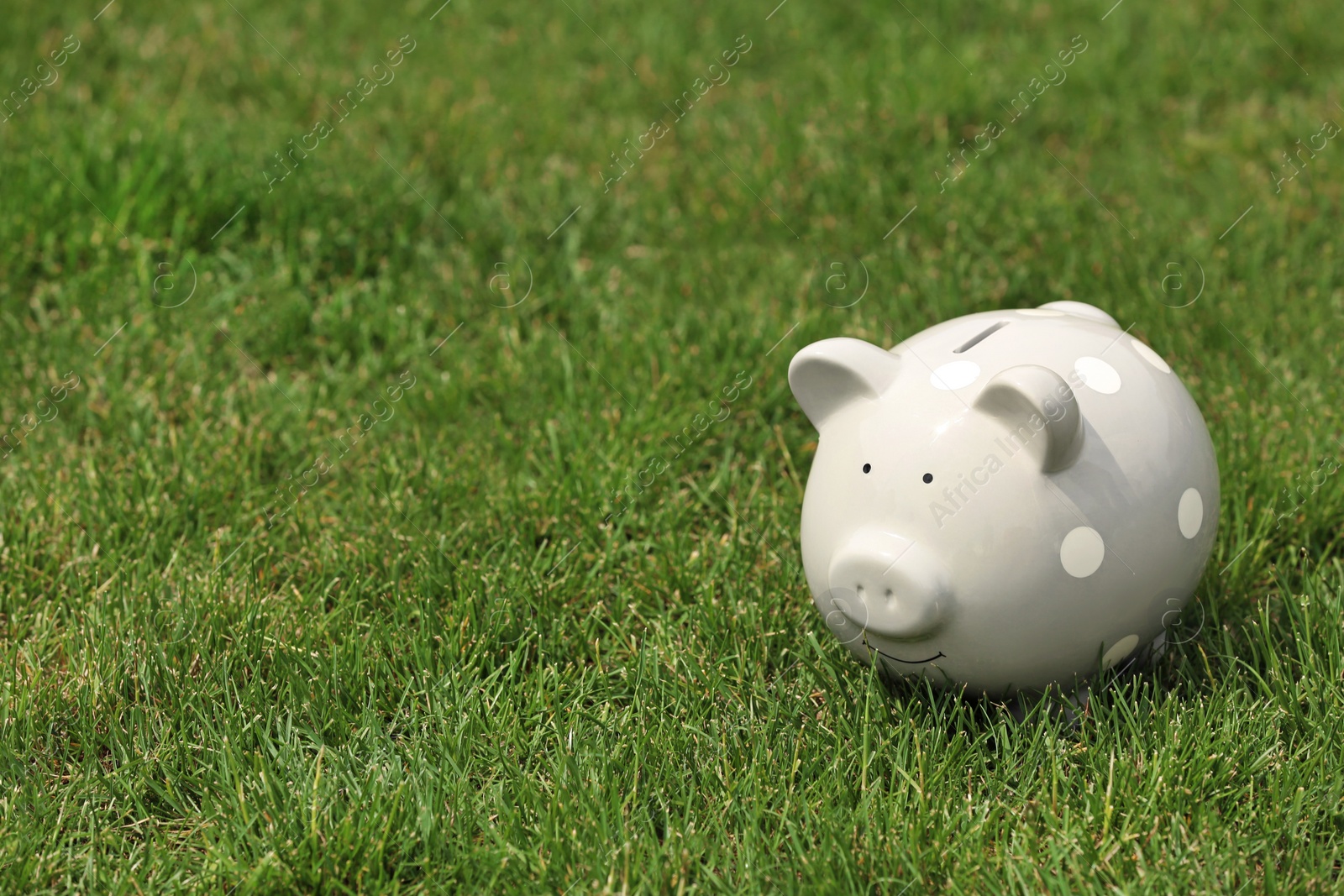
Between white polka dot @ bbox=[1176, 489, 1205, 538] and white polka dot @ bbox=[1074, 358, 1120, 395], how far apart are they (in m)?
0.26

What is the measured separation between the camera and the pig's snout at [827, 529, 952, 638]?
2.40 m

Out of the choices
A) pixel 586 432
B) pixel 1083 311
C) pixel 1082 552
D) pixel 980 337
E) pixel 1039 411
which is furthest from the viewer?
pixel 586 432

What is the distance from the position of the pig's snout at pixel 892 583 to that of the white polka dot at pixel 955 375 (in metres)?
0.34

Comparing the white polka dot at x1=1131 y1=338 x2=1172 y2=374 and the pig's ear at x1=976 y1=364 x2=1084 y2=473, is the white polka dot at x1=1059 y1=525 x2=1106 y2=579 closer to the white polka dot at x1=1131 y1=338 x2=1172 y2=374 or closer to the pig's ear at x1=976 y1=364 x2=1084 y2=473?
the pig's ear at x1=976 y1=364 x2=1084 y2=473

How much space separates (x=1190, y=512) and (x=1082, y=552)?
0.98 feet

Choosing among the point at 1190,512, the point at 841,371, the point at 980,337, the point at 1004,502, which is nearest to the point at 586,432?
the point at 841,371

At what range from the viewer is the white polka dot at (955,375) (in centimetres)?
251

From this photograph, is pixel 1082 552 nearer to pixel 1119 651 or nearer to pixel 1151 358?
pixel 1119 651

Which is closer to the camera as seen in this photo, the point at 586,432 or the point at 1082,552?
the point at 1082,552

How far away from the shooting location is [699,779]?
104 inches

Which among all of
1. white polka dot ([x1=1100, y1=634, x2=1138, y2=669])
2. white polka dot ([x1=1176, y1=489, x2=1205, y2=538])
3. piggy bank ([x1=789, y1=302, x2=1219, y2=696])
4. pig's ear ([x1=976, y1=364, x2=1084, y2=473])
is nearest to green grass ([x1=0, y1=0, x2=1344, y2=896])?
white polka dot ([x1=1100, y1=634, x2=1138, y2=669])

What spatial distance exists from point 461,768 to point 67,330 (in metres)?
2.41

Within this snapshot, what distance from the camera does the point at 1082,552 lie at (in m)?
2.40

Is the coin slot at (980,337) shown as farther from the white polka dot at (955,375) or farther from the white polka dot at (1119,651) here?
the white polka dot at (1119,651)
